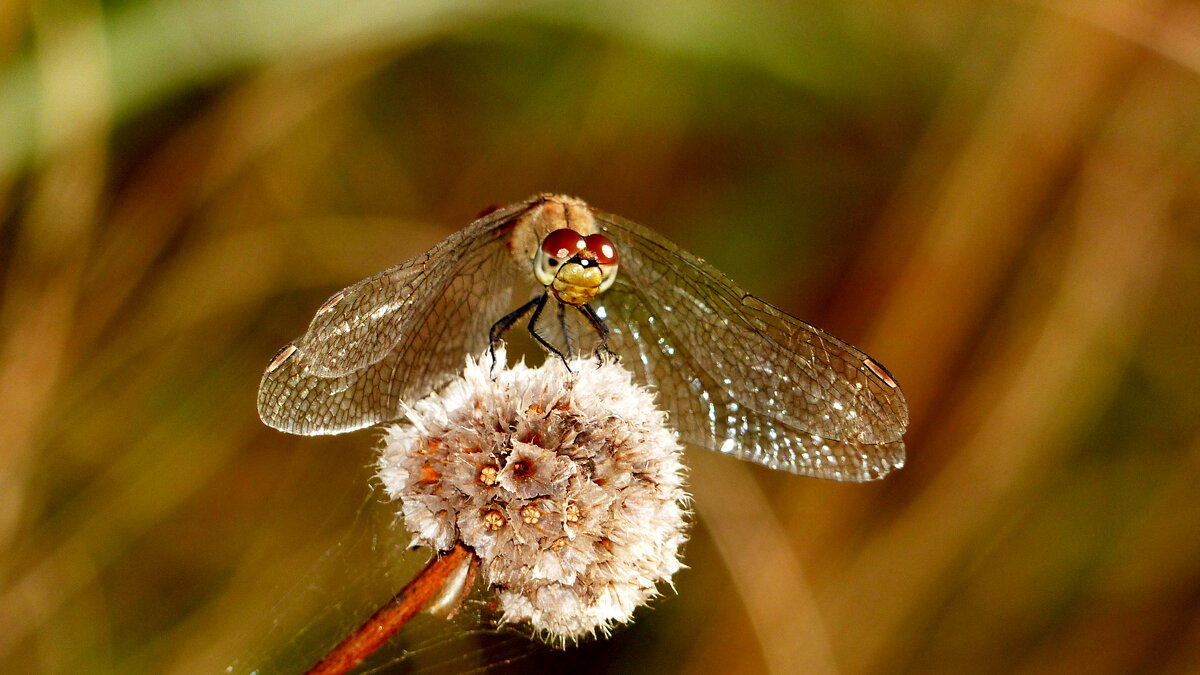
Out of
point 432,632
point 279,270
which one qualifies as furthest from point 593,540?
point 279,270

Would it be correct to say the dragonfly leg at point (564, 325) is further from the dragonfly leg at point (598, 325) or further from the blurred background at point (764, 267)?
the blurred background at point (764, 267)

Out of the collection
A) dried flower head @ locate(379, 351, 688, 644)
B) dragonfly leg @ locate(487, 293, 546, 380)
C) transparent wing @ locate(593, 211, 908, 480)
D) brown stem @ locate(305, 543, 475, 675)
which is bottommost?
brown stem @ locate(305, 543, 475, 675)

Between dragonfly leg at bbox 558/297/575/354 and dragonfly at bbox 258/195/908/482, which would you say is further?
dragonfly leg at bbox 558/297/575/354

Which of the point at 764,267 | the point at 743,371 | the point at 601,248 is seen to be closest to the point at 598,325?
the point at 601,248

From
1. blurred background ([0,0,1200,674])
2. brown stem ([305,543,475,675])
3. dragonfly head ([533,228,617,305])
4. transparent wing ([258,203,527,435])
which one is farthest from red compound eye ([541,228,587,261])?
blurred background ([0,0,1200,674])

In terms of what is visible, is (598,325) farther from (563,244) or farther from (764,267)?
(764,267)

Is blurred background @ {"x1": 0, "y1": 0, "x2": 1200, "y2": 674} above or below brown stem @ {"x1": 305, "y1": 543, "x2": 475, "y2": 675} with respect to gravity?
above

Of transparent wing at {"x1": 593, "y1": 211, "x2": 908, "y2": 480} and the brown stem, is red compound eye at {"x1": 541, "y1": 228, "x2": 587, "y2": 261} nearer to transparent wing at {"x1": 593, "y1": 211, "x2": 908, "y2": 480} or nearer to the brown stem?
transparent wing at {"x1": 593, "y1": 211, "x2": 908, "y2": 480}
